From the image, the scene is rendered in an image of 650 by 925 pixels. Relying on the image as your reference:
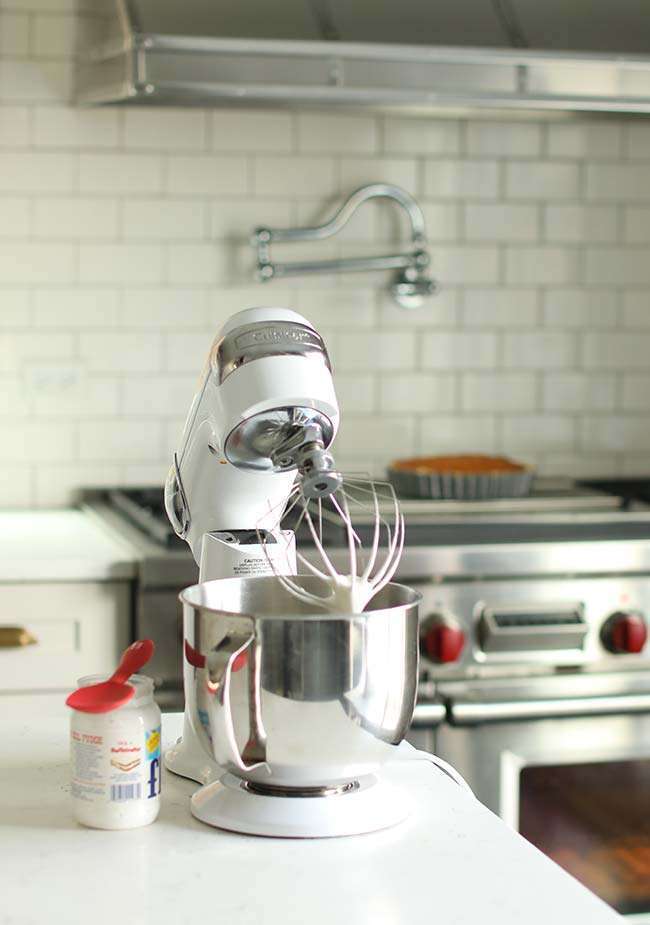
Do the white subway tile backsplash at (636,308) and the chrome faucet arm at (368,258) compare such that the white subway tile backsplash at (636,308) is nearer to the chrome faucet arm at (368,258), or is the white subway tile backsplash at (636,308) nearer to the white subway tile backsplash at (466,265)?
the white subway tile backsplash at (466,265)

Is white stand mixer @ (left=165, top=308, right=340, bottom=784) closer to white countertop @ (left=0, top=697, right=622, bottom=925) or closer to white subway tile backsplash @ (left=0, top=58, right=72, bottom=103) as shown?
white countertop @ (left=0, top=697, right=622, bottom=925)

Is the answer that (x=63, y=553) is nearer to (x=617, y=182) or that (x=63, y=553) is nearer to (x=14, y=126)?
(x=14, y=126)

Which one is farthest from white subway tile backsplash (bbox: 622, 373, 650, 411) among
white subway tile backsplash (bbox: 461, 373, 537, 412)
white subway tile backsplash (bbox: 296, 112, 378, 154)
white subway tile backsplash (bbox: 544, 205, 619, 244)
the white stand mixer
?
the white stand mixer

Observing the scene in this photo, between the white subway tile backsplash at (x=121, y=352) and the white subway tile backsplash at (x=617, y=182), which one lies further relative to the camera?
the white subway tile backsplash at (x=617, y=182)

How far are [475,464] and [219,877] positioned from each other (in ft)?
6.39

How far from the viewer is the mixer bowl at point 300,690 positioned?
1.08 meters

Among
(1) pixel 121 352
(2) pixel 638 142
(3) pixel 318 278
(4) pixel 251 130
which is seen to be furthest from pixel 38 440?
(2) pixel 638 142

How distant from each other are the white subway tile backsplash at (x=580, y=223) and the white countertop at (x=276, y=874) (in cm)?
220

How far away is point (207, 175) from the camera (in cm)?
299

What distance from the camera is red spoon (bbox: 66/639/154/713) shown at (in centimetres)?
112

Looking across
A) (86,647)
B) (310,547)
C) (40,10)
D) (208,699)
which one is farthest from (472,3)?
(208,699)

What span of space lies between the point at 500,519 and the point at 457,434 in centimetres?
69

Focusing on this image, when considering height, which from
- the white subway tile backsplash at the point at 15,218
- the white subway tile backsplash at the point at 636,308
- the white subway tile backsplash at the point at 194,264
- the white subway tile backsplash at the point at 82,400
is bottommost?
the white subway tile backsplash at the point at 82,400

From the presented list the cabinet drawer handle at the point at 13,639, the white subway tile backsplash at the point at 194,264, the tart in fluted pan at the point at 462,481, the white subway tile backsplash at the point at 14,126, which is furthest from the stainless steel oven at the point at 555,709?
the white subway tile backsplash at the point at 14,126
